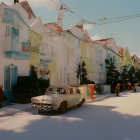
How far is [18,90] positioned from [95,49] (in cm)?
1993

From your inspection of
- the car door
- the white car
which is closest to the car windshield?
the white car

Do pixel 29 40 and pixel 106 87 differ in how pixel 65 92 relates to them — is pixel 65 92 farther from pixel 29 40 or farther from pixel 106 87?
pixel 106 87

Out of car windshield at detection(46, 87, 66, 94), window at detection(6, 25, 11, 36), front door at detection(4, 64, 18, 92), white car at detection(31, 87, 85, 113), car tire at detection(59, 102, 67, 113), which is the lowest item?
car tire at detection(59, 102, 67, 113)

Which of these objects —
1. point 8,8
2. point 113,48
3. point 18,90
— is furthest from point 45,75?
point 113,48

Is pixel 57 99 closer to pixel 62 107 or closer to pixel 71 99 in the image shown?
pixel 62 107

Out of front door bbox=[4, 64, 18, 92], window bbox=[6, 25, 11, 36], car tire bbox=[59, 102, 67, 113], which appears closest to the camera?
car tire bbox=[59, 102, 67, 113]

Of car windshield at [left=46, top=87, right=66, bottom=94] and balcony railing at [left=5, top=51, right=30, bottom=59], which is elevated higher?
balcony railing at [left=5, top=51, right=30, bottom=59]

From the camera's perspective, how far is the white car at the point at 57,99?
31.3 ft

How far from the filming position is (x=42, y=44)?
19328 mm

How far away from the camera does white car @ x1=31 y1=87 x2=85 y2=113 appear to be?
31.3ft

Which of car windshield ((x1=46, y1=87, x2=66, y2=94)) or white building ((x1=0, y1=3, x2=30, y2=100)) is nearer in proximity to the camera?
car windshield ((x1=46, y1=87, x2=66, y2=94))

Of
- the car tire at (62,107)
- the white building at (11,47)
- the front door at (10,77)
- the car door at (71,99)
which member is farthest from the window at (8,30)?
the car tire at (62,107)

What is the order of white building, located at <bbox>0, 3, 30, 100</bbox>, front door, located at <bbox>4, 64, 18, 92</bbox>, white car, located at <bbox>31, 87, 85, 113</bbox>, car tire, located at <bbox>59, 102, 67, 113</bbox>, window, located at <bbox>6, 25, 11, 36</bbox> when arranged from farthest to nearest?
window, located at <bbox>6, 25, 11, 36</bbox> < front door, located at <bbox>4, 64, 18, 92</bbox> < white building, located at <bbox>0, 3, 30, 100</bbox> < car tire, located at <bbox>59, 102, 67, 113</bbox> < white car, located at <bbox>31, 87, 85, 113</bbox>

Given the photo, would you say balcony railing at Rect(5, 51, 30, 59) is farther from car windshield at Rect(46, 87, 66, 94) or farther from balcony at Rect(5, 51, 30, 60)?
car windshield at Rect(46, 87, 66, 94)
